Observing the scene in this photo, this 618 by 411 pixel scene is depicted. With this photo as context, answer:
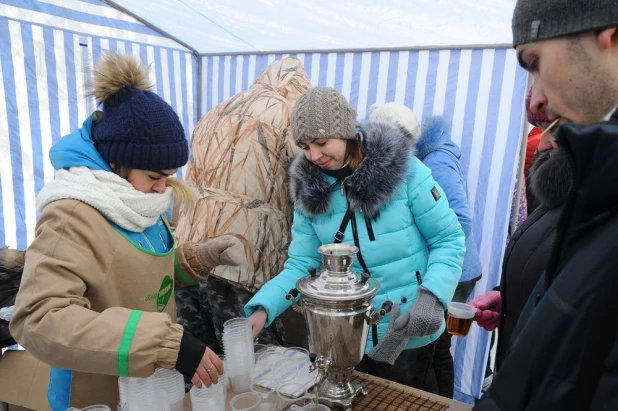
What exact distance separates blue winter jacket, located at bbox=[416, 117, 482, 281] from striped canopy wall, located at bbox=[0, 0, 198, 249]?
8.86ft

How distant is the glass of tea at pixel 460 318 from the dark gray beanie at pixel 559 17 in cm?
95

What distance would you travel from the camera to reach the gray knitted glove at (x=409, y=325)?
5.42 ft

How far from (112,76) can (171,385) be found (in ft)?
3.46

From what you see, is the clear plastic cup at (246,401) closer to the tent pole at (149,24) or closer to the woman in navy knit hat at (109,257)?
the woman in navy knit hat at (109,257)

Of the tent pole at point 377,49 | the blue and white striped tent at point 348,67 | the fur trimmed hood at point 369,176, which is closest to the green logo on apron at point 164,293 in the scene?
the fur trimmed hood at point 369,176

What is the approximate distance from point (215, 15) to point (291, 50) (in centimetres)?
76

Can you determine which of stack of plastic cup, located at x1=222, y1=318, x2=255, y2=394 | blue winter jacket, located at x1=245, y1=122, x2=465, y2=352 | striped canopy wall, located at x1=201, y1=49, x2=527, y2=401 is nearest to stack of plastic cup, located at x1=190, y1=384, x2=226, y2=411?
stack of plastic cup, located at x1=222, y1=318, x2=255, y2=394

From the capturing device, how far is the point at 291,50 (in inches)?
162

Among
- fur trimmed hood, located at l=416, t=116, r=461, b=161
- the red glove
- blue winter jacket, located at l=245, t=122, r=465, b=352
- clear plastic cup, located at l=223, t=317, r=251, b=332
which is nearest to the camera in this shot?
clear plastic cup, located at l=223, t=317, r=251, b=332

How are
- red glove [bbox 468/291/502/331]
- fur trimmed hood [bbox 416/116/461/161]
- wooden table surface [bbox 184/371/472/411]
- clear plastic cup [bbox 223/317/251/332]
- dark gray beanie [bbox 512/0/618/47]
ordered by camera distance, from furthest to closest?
fur trimmed hood [bbox 416/116/461/161]
red glove [bbox 468/291/502/331]
clear plastic cup [bbox 223/317/251/332]
wooden table surface [bbox 184/371/472/411]
dark gray beanie [bbox 512/0/618/47]

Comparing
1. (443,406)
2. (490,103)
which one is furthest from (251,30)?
(443,406)

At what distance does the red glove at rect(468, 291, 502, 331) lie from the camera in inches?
64.0

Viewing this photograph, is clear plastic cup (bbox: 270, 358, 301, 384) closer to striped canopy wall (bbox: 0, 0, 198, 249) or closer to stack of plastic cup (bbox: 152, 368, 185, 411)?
stack of plastic cup (bbox: 152, 368, 185, 411)

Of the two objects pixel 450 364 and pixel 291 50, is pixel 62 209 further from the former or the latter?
pixel 291 50
